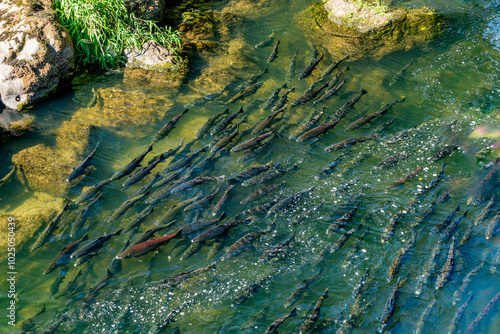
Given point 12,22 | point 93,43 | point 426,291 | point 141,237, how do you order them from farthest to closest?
point 93,43 < point 12,22 < point 141,237 < point 426,291

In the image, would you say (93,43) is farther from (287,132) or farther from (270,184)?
(270,184)

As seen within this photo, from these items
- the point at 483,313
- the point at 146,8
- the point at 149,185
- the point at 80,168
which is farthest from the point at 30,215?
the point at 483,313

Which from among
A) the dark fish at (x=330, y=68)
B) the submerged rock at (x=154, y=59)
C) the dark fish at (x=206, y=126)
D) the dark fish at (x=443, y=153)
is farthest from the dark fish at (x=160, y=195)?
the dark fish at (x=443, y=153)

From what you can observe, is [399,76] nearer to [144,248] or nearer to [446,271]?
[446,271]

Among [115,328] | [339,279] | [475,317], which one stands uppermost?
[115,328]

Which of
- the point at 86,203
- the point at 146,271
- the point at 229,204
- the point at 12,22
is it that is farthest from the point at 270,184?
the point at 12,22

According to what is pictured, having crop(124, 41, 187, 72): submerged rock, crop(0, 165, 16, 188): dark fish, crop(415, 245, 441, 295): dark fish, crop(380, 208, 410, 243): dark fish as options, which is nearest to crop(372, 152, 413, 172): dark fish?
crop(380, 208, 410, 243): dark fish

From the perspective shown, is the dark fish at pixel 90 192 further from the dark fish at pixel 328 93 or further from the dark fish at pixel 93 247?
the dark fish at pixel 328 93
